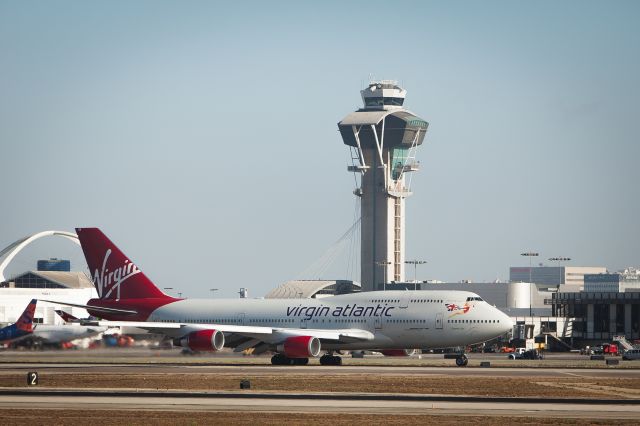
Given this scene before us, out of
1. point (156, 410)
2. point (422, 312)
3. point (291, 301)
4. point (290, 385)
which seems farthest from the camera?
point (291, 301)

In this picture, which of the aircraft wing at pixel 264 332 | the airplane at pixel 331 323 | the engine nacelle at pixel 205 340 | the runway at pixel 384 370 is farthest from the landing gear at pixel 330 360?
the engine nacelle at pixel 205 340

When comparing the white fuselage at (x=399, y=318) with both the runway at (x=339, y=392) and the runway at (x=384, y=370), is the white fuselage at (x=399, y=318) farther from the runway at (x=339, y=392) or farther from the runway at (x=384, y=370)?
the runway at (x=339, y=392)

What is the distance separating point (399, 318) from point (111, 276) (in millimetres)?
23974

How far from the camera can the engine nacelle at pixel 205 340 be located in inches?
3223

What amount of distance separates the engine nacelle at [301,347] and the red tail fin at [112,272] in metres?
15.4

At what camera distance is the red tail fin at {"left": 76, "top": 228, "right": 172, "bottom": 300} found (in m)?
91.2

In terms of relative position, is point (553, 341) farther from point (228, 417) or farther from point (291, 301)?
point (228, 417)

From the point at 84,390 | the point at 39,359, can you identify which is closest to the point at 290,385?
the point at 84,390

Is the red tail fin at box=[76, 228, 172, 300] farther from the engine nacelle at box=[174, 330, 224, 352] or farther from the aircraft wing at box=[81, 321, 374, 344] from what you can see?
the engine nacelle at box=[174, 330, 224, 352]

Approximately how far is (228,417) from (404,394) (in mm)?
12700

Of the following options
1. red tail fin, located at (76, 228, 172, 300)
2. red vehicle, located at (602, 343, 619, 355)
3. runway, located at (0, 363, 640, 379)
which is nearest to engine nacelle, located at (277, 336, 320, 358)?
runway, located at (0, 363, 640, 379)

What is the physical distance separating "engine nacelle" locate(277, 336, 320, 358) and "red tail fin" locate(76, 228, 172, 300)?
1542 cm

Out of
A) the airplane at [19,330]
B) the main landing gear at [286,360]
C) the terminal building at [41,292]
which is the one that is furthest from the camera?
the terminal building at [41,292]

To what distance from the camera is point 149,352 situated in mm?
89250
